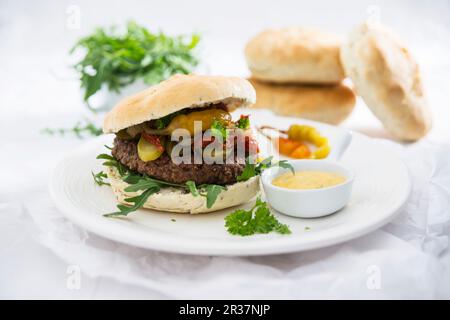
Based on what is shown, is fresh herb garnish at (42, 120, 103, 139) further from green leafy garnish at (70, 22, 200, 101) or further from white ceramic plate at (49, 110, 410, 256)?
white ceramic plate at (49, 110, 410, 256)

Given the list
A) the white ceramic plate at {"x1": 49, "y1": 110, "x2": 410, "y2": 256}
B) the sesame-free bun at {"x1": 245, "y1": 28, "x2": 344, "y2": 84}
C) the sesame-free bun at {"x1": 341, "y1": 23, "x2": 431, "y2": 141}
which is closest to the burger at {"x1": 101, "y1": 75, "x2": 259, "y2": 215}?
the white ceramic plate at {"x1": 49, "y1": 110, "x2": 410, "y2": 256}

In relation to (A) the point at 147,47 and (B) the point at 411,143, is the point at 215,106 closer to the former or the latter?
(B) the point at 411,143

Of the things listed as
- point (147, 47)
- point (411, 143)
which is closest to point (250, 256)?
point (411, 143)

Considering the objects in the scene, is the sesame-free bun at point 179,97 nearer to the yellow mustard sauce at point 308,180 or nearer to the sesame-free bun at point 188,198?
the sesame-free bun at point 188,198

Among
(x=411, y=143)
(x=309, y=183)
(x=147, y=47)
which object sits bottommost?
(x=411, y=143)

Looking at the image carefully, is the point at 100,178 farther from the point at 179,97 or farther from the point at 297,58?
the point at 297,58

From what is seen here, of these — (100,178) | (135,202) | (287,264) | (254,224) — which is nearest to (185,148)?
(135,202)

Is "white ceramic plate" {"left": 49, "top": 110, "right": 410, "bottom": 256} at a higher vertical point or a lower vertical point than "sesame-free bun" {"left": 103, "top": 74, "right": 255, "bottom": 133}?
lower

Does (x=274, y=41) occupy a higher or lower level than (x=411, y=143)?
higher
